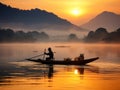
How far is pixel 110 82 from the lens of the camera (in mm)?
32906

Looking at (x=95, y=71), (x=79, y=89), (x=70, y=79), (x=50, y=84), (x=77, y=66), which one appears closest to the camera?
(x=79, y=89)

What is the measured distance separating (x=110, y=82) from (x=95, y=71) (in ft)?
26.8

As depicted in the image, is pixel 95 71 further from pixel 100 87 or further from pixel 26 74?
pixel 100 87

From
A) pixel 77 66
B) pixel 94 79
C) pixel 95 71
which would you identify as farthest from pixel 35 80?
pixel 77 66

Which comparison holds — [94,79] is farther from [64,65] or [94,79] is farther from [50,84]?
[64,65]

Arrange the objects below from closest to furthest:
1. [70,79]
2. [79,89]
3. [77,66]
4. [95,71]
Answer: [79,89], [70,79], [95,71], [77,66]

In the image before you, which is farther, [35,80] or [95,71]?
[95,71]

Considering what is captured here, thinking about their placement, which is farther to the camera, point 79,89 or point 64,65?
point 64,65

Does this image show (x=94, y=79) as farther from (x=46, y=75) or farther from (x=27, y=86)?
(x=27, y=86)

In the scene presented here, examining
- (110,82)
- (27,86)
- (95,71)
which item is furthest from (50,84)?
(95,71)

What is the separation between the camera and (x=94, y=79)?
34938mm

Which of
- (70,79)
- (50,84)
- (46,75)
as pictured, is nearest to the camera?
(50,84)

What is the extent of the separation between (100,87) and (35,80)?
15.6 ft

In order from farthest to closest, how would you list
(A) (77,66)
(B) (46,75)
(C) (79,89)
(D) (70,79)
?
1. (A) (77,66)
2. (B) (46,75)
3. (D) (70,79)
4. (C) (79,89)
